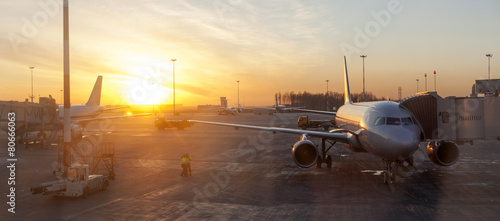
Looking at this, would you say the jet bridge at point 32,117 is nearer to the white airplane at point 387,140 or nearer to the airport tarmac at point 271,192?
the airport tarmac at point 271,192

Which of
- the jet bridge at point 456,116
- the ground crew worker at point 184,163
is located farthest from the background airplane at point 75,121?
the jet bridge at point 456,116

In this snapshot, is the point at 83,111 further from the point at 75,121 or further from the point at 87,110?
the point at 75,121

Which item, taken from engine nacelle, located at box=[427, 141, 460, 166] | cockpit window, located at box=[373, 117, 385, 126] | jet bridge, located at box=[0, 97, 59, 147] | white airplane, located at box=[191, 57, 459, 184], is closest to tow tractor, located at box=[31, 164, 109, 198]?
white airplane, located at box=[191, 57, 459, 184]

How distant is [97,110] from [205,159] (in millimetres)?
Answer: 30222

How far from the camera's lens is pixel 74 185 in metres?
16.8

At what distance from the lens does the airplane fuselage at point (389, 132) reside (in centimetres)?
1670

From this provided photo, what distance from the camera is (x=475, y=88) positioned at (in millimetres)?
28812

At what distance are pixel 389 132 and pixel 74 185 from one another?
16057 mm

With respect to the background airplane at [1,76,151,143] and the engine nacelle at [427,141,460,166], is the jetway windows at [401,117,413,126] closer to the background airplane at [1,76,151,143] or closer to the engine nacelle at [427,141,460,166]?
the engine nacelle at [427,141,460,166]

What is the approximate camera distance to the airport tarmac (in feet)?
45.6

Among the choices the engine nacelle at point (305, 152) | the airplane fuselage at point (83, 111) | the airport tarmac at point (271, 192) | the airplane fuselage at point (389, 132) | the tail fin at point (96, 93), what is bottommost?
the airport tarmac at point (271, 192)

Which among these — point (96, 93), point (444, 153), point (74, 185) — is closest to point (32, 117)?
point (96, 93)

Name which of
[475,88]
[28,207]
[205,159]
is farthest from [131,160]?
[475,88]

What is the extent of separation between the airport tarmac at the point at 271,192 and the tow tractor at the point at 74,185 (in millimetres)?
447
